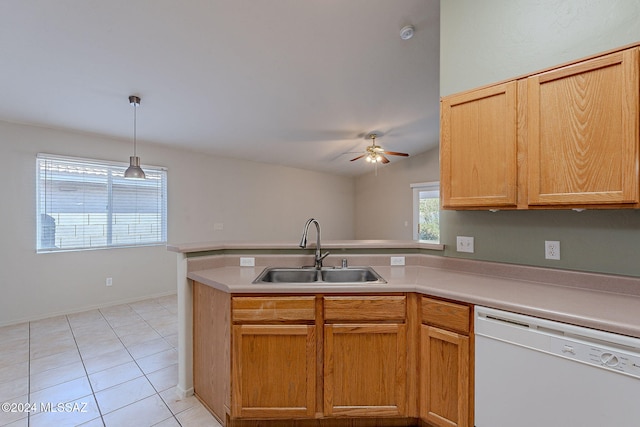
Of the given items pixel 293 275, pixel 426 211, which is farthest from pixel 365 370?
pixel 426 211

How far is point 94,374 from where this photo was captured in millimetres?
2252

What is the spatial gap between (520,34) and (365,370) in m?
2.17

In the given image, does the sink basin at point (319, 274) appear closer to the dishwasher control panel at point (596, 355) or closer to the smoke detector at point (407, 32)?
the dishwasher control panel at point (596, 355)

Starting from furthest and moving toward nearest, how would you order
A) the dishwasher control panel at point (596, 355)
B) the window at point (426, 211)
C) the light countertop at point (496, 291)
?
the window at point (426, 211) < the light countertop at point (496, 291) < the dishwasher control panel at point (596, 355)

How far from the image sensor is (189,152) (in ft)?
15.3

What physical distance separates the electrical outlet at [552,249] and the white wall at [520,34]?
1010mm

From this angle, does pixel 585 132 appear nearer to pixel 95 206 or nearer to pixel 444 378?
pixel 444 378

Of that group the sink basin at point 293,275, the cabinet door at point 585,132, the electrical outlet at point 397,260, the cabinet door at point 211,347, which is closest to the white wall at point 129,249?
the cabinet door at point 211,347

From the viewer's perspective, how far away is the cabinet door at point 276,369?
1.56 metres

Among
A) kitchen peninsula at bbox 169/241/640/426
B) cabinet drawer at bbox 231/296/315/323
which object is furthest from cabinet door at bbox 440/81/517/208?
cabinet drawer at bbox 231/296/315/323

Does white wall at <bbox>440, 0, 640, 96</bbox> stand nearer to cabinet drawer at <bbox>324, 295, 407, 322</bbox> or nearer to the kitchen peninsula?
the kitchen peninsula

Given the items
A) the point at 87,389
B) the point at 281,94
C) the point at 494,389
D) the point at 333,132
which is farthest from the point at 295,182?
the point at 494,389

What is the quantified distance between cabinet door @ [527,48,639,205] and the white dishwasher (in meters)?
0.66

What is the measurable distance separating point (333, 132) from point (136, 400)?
3.89 metres
